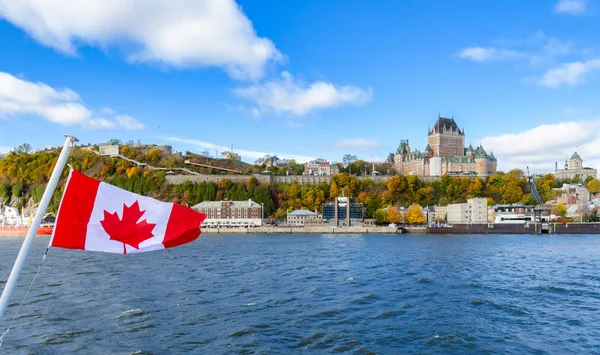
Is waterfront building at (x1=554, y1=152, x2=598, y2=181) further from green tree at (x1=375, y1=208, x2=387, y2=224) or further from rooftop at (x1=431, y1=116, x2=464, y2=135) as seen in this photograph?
green tree at (x1=375, y1=208, x2=387, y2=224)

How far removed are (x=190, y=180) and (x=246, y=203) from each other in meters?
18.1

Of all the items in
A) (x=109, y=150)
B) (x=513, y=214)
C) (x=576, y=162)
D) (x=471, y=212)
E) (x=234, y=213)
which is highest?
(x=576, y=162)

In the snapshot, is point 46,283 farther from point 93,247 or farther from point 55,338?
point 93,247

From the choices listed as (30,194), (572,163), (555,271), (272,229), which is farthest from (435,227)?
(572,163)

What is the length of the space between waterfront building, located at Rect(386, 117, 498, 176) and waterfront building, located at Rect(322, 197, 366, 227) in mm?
45410

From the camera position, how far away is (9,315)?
13969mm

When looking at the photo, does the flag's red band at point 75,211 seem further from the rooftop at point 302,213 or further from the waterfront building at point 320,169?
the waterfront building at point 320,169

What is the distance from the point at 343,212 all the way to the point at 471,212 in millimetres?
22909

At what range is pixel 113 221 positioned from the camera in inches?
207

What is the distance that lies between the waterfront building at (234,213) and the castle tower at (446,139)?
73.6m

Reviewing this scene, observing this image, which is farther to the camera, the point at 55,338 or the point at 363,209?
the point at 363,209

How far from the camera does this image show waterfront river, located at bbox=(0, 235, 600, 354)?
37.3 ft

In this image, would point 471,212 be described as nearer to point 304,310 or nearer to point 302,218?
point 302,218

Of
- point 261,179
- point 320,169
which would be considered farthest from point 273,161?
point 261,179
